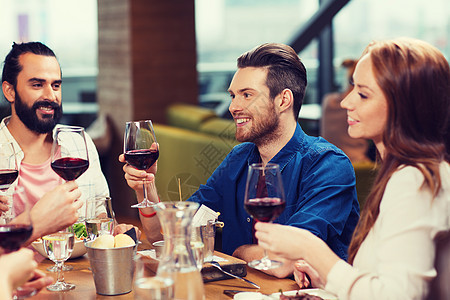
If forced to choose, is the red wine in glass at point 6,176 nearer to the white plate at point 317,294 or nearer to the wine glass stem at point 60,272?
the wine glass stem at point 60,272

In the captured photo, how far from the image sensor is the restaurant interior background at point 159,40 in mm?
5617

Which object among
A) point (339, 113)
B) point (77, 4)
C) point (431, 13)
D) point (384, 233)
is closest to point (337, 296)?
point (384, 233)

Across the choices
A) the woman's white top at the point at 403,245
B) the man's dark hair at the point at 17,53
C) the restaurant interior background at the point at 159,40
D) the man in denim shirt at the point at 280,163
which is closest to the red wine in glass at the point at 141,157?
the man in denim shirt at the point at 280,163

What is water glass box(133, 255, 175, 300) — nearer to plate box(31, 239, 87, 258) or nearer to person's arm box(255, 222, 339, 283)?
person's arm box(255, 222, 339, 283)

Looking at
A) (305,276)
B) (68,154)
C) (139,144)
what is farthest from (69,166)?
(305,276)

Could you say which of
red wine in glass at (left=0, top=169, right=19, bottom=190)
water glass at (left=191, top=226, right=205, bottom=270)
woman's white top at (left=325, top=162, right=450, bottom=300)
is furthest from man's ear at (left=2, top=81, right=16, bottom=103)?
woman's white top at (left=325, top=162, right=450, bottom=300)

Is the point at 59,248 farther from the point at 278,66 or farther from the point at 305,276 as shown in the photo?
the point at 278,66

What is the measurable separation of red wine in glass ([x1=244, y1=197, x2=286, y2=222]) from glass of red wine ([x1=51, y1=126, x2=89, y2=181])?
23.7 inches

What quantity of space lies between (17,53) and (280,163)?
4.38 ft

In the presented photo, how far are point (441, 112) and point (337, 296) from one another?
20.7 inches

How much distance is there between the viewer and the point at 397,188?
1450 millimetres

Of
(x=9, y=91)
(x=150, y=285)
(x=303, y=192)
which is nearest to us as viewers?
(x=150, y=285)

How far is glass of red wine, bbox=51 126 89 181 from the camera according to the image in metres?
1.83

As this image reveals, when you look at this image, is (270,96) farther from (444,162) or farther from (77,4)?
(77,4)
